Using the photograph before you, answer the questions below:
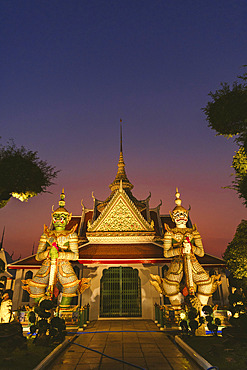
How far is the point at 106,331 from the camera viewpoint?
316 inches

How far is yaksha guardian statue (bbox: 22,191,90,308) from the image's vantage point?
8.30 metres

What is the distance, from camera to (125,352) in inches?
224

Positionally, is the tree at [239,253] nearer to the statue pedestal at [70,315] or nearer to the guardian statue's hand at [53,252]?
the statue pedestal at [70,315]

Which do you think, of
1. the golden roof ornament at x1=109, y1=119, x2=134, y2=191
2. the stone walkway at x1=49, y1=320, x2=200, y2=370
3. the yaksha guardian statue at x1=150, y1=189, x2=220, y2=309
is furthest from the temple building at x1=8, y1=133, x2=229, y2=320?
the stone walkway at x1=49, y1=320, x2=200, y2=370

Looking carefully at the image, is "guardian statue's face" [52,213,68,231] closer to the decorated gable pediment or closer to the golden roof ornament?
the decorated gable pediment

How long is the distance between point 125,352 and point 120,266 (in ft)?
19.3

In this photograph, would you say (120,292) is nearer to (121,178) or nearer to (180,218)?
(180,218)

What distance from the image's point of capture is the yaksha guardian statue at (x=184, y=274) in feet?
27.0

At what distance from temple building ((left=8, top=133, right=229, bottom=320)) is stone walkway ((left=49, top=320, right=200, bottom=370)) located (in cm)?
310

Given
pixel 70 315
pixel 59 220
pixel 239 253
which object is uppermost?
pixel 59 220

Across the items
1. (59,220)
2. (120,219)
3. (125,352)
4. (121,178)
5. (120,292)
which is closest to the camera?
(125,352)

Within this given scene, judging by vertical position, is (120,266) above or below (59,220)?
below

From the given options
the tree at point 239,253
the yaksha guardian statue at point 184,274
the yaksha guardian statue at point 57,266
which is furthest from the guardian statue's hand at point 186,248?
the yaksha guardian statue at point 57,266

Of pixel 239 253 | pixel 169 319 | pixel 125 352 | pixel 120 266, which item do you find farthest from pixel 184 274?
pixel 120 266
